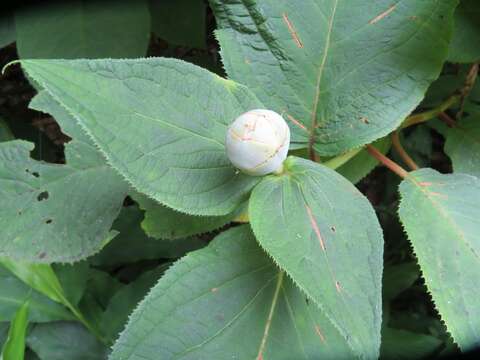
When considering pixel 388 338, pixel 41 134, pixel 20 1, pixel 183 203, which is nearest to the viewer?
pixel 183 203

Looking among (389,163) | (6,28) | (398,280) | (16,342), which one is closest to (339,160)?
(389,163)

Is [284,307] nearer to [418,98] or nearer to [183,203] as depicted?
[183,203]

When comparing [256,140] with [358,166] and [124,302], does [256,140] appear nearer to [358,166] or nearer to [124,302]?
[358,166]

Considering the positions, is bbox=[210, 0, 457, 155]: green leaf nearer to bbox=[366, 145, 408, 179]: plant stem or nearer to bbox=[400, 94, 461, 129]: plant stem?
bbox=[366, 145, 408, 179]: plant stem

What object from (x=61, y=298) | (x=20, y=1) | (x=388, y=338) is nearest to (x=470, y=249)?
(x=388, y=338)

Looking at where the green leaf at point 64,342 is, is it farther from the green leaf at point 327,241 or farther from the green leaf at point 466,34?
the green leaf at point 466,34

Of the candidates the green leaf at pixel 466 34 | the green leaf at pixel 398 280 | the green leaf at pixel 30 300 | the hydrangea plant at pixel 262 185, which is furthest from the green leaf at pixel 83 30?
the green leaf at pixel 398 280
